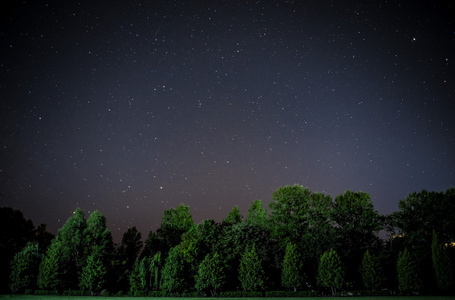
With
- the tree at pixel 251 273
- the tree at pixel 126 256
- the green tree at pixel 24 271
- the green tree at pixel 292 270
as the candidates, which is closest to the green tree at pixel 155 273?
the tree at pixel 126 256

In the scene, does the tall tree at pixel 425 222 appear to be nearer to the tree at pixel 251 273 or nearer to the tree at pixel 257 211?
the tree at pixel 251 273

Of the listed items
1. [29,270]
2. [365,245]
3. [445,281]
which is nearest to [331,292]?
[365,245]

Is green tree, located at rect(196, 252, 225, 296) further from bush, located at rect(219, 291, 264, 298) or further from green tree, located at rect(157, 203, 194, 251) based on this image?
green tree, located at rect(157, 203, 194, 251)

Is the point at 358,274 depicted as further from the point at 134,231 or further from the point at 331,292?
the point at 134,231

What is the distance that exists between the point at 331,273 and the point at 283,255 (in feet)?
26.7

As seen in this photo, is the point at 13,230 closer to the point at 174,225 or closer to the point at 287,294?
the point at 174,225

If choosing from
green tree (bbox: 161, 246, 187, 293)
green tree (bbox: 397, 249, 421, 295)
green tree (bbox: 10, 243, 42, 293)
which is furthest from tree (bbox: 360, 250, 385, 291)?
green tree (bbox: 10, 243, 42, 293)

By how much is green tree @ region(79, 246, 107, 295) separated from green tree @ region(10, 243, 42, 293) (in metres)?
6.65

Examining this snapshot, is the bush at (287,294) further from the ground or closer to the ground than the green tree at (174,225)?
closer to the ground

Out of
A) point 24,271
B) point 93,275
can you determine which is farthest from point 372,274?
point 24,271

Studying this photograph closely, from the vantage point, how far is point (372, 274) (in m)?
40.9

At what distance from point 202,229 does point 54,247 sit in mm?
21532

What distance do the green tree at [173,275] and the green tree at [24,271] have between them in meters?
17.9

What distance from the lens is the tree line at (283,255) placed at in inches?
1625
